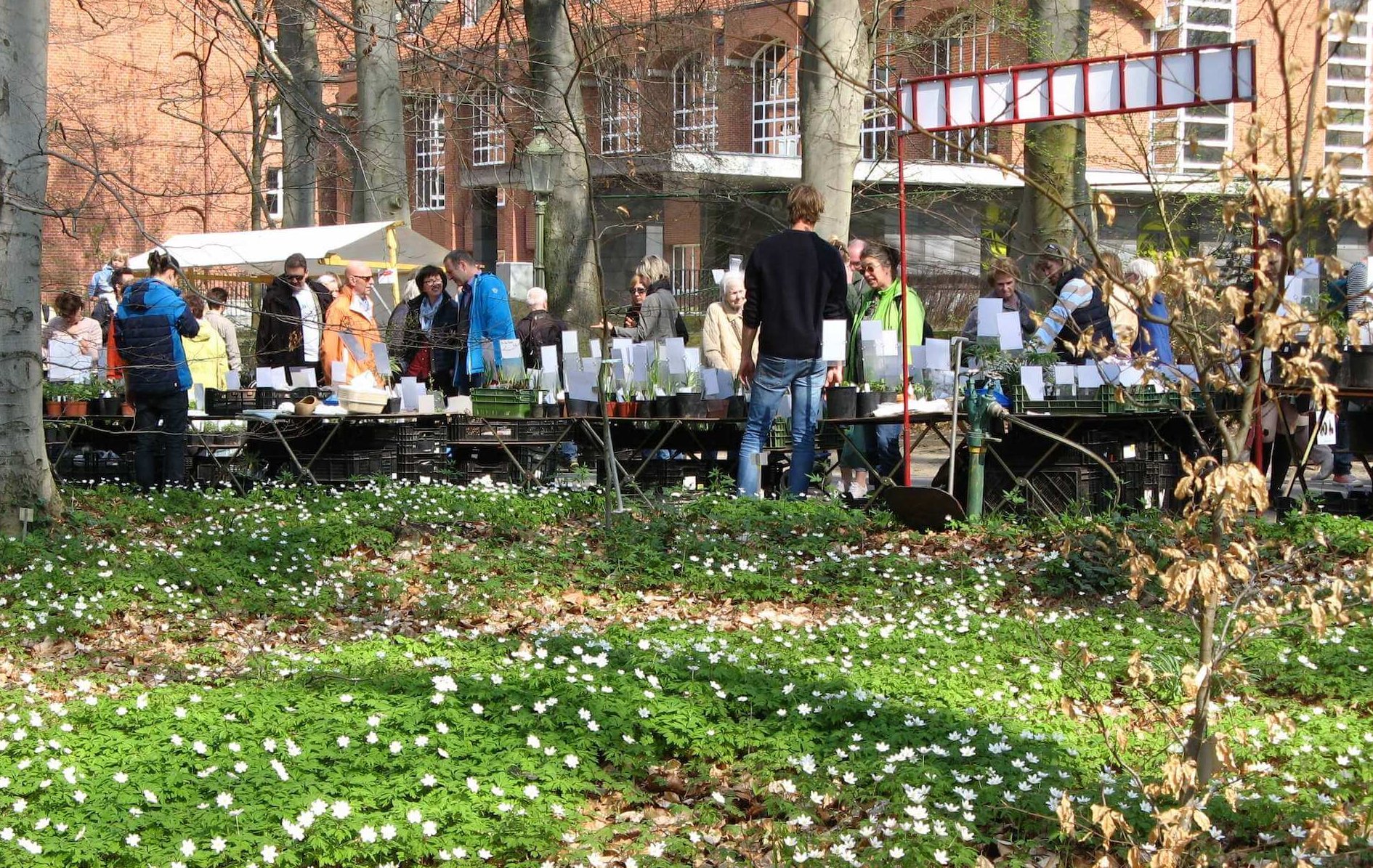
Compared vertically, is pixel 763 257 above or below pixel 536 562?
above

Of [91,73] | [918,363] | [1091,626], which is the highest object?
[91,73]

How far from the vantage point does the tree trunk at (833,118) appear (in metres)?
14.5

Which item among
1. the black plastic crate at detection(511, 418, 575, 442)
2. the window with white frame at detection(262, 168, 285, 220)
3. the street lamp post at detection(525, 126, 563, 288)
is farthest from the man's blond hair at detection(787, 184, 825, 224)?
the window with white frame at detection(262, 168, 285, 220)

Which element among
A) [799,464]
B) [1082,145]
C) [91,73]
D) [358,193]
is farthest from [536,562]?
[91,73]

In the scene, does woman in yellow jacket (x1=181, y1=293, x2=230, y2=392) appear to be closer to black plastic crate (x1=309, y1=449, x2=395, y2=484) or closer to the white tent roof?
the white tent roof

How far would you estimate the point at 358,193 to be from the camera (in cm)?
2108

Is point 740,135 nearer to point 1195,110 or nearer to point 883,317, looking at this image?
point 1195,110

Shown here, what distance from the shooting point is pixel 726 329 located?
11.8 meters

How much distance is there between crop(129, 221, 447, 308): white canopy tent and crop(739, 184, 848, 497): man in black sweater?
26.4 ft

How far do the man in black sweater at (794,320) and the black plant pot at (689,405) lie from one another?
55 cm

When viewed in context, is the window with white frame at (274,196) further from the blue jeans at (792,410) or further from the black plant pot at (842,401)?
the black plant pot at (842,401)

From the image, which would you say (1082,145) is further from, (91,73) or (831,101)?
(91,73)

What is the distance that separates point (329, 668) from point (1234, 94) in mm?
4759

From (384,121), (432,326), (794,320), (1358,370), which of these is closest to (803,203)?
(794,320)
